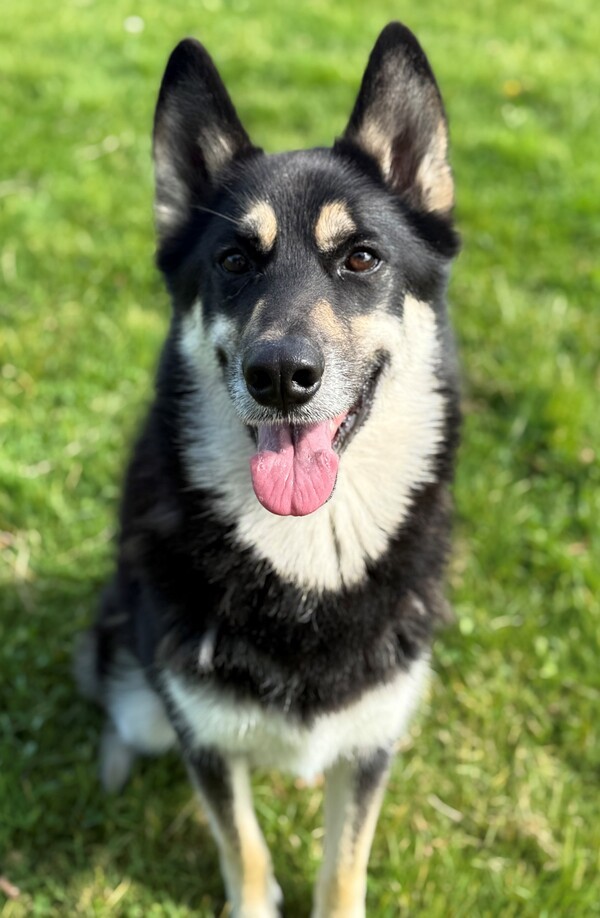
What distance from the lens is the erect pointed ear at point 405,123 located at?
7.41 feet

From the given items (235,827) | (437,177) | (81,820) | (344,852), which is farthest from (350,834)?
(437,177)

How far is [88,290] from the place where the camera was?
4.71 meters

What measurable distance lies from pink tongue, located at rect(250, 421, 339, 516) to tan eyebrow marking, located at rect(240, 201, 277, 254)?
48cm

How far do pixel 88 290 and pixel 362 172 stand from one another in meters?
2.68

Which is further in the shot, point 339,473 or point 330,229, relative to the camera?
point 339,473

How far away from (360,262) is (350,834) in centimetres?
159

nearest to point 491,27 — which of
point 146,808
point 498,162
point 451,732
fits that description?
point 498,162

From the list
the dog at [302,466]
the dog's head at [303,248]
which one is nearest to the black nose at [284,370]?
the dog's head at [303,248]

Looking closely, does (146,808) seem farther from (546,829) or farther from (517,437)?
(517,437)

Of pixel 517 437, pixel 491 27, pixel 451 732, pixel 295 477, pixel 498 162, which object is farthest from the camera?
pixel 491 27

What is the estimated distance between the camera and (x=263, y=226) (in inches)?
88.0

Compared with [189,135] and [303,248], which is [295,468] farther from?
[189,135]

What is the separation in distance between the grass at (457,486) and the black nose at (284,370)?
118 cm

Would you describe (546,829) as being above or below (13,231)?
below
